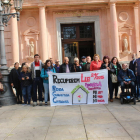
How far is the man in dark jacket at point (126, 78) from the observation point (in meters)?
7.46

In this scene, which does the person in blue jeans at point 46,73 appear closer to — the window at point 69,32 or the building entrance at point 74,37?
the building entrance at point 74,37

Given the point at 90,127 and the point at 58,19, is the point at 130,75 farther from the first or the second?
the point at 58,19

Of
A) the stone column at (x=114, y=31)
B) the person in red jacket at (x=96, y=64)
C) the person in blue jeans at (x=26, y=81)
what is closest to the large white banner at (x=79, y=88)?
the person in red jacket at (x=96, y=64)

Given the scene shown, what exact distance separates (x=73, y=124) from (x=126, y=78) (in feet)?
11.8

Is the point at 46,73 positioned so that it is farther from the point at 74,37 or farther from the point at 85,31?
the point at 85,31

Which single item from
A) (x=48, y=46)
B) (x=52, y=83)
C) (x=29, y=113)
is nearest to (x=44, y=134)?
(x=29, y=113)

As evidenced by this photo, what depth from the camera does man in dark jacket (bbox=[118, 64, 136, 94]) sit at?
7.46m

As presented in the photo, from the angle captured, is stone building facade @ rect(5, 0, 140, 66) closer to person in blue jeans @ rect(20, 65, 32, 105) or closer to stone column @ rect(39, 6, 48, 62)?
stone column @ rect(39, 6, 48, 62)

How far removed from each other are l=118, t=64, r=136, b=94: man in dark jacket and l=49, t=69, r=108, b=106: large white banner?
0.61 meters

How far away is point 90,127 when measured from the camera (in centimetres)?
457

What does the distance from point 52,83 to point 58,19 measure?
34.7ft

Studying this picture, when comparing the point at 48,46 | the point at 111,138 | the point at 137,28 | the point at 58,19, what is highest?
the point at 58,19

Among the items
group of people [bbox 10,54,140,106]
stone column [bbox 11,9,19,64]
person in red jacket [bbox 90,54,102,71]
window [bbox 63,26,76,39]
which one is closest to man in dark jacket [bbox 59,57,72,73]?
group of people [bbox 10,54,140,106]

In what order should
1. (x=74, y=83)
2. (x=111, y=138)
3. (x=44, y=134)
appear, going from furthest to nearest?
(x=74, y=83), (x=44, y=134), (x=111, y=138)
